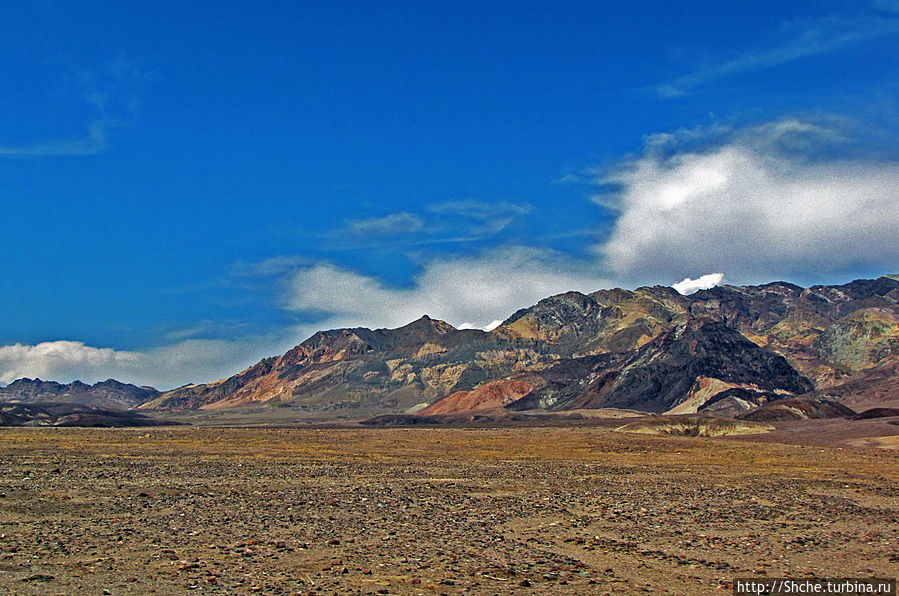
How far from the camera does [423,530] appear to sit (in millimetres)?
21109

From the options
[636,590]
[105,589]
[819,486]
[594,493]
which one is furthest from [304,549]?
[819,486]

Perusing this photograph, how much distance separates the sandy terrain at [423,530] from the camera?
1507cm

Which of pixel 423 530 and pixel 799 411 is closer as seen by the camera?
pixel 423 530

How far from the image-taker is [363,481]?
3597 cm

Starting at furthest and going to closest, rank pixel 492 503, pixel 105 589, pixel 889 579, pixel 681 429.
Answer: pixel 681 429, pixel 492 503, pixel 889 579, pixel 105 589

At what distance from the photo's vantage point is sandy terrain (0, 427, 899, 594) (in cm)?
1507

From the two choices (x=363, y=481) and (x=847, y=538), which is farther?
(x=363, y=481)

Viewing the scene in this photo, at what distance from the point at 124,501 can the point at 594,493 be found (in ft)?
60.2

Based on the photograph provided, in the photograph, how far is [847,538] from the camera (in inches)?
835

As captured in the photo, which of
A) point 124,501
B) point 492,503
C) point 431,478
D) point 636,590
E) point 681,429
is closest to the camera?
point 636,590

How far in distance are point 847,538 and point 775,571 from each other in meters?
6.26

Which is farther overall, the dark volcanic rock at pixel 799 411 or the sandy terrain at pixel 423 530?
the dark volcanic rock at pixel 799 411

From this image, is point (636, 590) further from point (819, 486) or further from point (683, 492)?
point (819, 486)

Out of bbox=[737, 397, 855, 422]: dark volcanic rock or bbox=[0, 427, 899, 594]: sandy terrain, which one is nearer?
bbox=[0, 427, 899, 594]: sandy terrain
